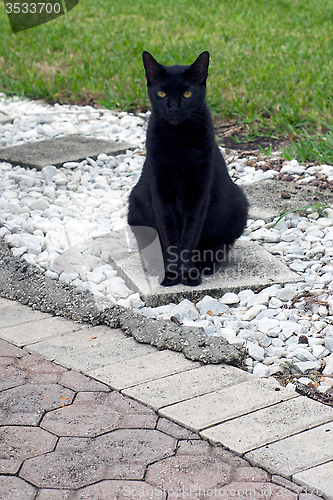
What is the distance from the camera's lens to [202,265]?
3.37 metres

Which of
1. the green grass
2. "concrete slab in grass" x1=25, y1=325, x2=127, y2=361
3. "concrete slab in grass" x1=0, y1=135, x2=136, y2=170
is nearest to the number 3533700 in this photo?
the green grass

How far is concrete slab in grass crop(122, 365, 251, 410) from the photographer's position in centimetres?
218

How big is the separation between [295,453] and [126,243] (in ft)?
6.97

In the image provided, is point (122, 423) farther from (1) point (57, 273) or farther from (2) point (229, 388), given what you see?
(1) point (57, 273)

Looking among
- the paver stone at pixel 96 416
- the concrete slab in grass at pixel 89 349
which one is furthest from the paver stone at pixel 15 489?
the concrete slab in grass at pixel 89 349

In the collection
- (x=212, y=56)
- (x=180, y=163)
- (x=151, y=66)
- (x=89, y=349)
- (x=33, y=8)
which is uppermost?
(x=151, y=66)

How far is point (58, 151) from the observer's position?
5367 millimetres

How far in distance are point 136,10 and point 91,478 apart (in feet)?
34.9

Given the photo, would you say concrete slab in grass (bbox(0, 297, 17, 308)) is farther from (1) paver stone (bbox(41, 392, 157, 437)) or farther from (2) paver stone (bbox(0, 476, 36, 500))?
(2) paver stone (bbox(0, 476, 36, 500))

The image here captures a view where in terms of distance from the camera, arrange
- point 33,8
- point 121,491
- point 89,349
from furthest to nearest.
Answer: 1. point 33,8
2. point 89,349
3. point 121,491

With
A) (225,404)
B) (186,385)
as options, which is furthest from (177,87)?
(225,404)

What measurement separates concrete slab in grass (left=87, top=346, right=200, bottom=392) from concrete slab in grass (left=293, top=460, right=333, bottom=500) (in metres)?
0.71

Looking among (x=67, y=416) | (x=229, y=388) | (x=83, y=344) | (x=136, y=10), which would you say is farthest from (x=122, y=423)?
(x=136, y=10)

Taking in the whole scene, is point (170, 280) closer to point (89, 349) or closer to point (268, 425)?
point (89, 349)
